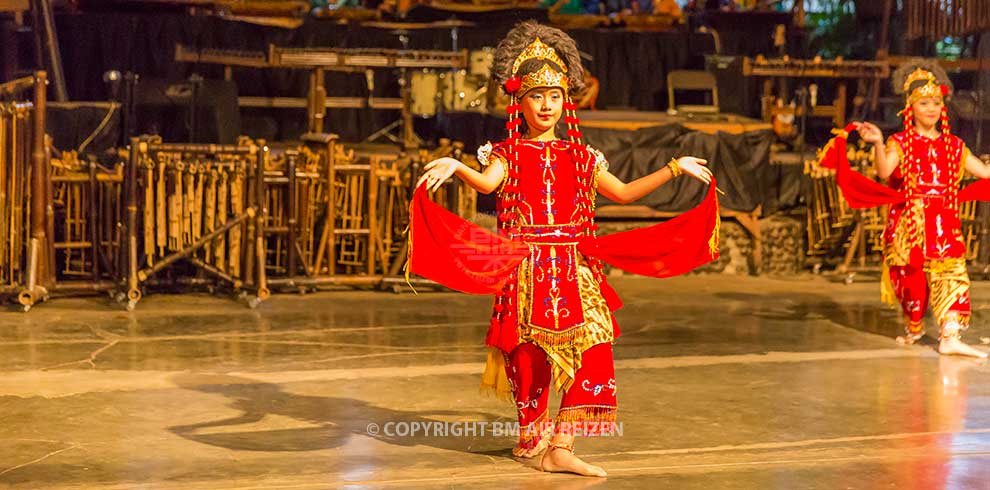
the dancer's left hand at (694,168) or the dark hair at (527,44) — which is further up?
the dark hair at (527,44)

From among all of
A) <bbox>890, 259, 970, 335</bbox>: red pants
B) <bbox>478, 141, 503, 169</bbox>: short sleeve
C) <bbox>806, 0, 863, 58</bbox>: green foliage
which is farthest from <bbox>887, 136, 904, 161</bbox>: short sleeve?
<bbox>806, 0, 863, 58</bbox>: green foliage

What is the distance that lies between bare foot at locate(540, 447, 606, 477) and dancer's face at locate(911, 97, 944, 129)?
370 cm

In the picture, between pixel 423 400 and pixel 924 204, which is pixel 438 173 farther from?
pixel 924 204

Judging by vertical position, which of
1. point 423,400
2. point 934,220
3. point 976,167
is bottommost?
point 423,400

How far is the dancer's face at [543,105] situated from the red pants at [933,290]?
3588 millimetres

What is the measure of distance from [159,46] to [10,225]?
460 centimetres

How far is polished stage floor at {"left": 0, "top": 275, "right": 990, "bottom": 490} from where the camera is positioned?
200 inches

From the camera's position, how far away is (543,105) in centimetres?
514

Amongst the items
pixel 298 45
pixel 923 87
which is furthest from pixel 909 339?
pixel 298 45

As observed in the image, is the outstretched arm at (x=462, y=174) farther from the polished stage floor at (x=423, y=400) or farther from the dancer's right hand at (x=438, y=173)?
the polished stage floor at (x=423, y=400)

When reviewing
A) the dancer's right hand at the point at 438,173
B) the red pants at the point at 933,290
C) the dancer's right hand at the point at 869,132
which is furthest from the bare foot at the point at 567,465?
the red pants at the point at 933,290

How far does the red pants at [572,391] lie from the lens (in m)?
5.09

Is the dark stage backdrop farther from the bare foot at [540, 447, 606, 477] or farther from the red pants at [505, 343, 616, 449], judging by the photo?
the bare foot at [540, 447, 606, 477]

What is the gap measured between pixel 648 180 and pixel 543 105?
49cm
